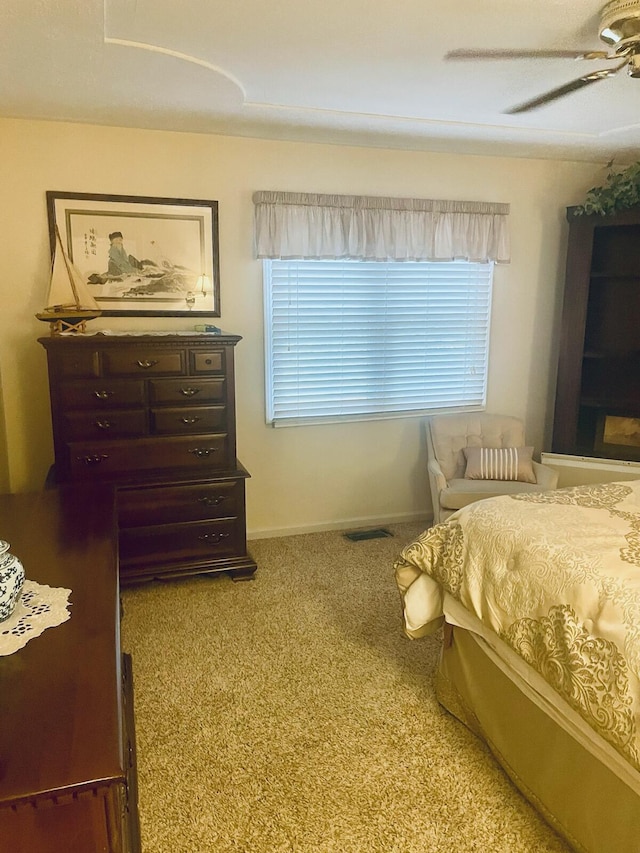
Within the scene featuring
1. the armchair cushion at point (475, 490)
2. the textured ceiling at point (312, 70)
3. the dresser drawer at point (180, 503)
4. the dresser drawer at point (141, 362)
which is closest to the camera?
the textured ceiling at point (312, 70)

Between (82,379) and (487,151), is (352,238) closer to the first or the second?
(487,151)

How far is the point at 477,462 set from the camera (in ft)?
12.2

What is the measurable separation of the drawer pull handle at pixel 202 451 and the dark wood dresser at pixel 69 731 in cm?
149

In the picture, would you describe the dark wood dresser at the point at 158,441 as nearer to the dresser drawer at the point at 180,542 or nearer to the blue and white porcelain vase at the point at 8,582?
the dresser drawer at the point at 180,542

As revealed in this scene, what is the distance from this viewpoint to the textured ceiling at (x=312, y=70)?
205cm

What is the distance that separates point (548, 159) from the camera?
402 centimetres

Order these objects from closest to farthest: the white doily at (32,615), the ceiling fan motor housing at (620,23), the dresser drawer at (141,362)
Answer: the white doily at (32,615) < the ceiling fan motor housing at (620,23) < the dresser drawer at (141,362)

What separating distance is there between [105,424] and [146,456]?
265mm

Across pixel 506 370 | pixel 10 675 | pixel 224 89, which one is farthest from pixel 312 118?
pixel 10 675

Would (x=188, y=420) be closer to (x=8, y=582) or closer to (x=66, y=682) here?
A: (x=8, y=582)

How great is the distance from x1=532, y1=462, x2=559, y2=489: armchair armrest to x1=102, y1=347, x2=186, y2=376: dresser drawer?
7.57 ft

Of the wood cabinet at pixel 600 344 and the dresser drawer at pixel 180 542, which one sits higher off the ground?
the wood cabinet at pixel 600 344

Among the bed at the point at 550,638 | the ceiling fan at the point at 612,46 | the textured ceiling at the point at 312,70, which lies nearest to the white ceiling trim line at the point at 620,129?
the textured ceiling at the point at 312,70

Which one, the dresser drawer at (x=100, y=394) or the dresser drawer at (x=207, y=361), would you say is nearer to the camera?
the dresser drawer at (x=100, y=394)
